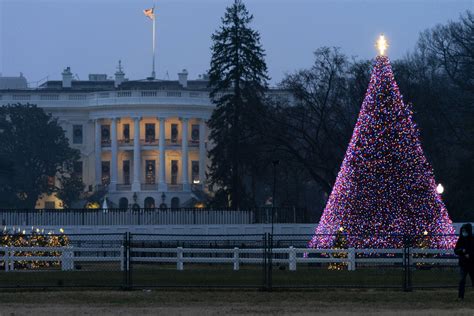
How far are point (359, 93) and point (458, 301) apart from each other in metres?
48.1

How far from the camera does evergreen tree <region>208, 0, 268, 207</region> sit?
295 ft

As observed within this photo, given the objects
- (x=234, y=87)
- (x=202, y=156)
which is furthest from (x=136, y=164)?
(x=234, y=87)

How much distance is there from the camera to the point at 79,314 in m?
30.0

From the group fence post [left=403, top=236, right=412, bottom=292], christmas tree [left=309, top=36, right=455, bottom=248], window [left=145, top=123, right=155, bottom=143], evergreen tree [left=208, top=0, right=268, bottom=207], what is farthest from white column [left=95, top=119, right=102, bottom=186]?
fence post [left=403, top=236, right=412, bottom=292]

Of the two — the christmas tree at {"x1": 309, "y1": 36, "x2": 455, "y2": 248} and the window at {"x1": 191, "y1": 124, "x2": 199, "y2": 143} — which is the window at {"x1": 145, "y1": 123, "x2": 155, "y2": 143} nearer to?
the window at {"x1": 191, "y1": 124, "x2": 199, "y2": 143}

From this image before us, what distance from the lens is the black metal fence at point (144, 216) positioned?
7069 cm

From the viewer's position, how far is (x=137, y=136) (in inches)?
5551

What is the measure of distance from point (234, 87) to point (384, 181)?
4676 centimetres

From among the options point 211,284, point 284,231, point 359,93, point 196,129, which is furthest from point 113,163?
point 211,284

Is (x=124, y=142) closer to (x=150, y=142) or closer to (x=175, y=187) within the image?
(x=150, y=142)

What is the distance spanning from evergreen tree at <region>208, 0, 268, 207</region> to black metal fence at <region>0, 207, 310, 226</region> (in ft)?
43.3

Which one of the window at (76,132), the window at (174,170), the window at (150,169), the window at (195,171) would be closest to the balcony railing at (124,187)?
the window at (150,169)

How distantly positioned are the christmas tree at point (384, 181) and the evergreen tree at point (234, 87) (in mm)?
39041

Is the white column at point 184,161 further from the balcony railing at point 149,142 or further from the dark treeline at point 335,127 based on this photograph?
the dark treeline at point 335,127
